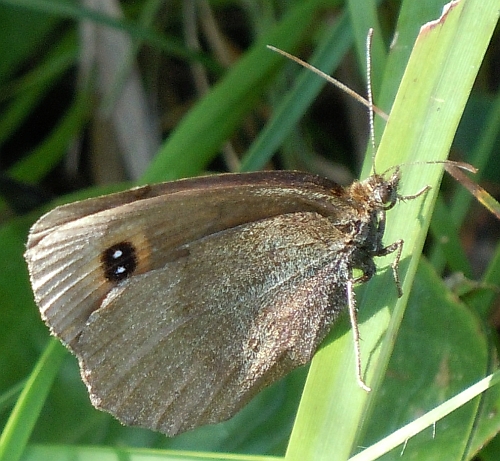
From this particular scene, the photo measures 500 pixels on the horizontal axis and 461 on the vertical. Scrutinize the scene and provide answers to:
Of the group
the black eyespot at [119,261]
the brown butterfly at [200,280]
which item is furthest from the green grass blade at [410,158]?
the black eyespot at [119,261]

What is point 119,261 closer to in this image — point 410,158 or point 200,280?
point 200,280

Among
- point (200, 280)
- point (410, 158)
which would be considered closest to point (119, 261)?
point (200, 280)

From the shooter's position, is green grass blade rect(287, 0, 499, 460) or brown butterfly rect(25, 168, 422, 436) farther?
brown butterfly rect(25, 168, 422, 436)

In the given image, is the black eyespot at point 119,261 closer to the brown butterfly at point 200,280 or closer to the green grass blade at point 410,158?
the brown butterfly at point 200,280

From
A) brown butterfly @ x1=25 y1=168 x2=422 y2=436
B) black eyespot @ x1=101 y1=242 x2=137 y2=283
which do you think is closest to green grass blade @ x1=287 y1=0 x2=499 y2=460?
brown butterfly @ x1=25 y1=168 x2=422 y2=436

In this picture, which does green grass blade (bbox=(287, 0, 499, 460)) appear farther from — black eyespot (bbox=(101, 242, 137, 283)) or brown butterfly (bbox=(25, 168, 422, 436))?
black eyespot (bbox=(101, 242, 137, 283))

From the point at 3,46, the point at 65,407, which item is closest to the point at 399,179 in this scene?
the point at 65,407

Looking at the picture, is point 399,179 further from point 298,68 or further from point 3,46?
point 3,46

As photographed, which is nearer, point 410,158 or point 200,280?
point 410,158
